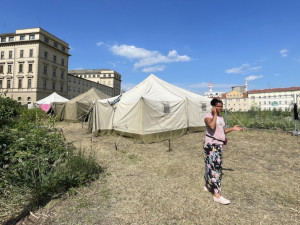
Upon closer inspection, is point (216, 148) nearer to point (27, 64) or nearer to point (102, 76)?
point (27, 64)

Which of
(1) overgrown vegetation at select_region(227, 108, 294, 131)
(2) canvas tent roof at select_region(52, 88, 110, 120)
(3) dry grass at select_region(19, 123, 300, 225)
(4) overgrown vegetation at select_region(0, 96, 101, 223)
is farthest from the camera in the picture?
(2) canvas tent roof at select_region(52, 88, 110, 120)

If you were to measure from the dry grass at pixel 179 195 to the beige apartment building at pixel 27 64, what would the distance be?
156 feet

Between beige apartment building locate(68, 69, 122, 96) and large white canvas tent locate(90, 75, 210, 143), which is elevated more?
beige apartment building locate(68, 69, 122, 96)

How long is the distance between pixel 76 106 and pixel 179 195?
54.1 feet

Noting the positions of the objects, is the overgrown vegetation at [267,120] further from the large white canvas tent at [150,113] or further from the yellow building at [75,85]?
the yellow building at [75,85]

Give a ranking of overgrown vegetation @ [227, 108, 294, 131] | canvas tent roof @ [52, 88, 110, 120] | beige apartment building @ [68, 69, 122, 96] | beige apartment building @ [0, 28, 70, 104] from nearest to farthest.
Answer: overgrown vegetation @ [227, 108, 294, 131], canvas tent roof @ [52, 88, 110, 120], beige apartment building @ [0, 28, 70, 104], beige apartment building @ [68, 69, 122, 96]

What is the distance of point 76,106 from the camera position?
56.4 feet

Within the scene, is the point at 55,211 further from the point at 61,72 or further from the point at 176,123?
the point at 61,72

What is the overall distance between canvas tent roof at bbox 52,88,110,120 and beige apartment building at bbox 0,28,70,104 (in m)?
29.6

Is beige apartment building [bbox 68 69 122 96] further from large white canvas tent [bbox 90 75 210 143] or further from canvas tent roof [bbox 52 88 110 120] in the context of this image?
large white canvas tent [bbox 90 75 210 143]

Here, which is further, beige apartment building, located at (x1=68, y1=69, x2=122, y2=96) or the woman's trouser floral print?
beige apartment building, located at (x1=68, y1=69, x2=122, y2=96)

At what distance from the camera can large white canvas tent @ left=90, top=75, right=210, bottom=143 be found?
25.9ft

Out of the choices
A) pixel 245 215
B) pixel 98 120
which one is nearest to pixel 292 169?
pixel 245 215

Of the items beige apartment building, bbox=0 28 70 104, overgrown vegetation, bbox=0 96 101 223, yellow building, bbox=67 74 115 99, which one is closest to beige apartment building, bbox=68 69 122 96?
yellow building, bbox=67 74 115 99
